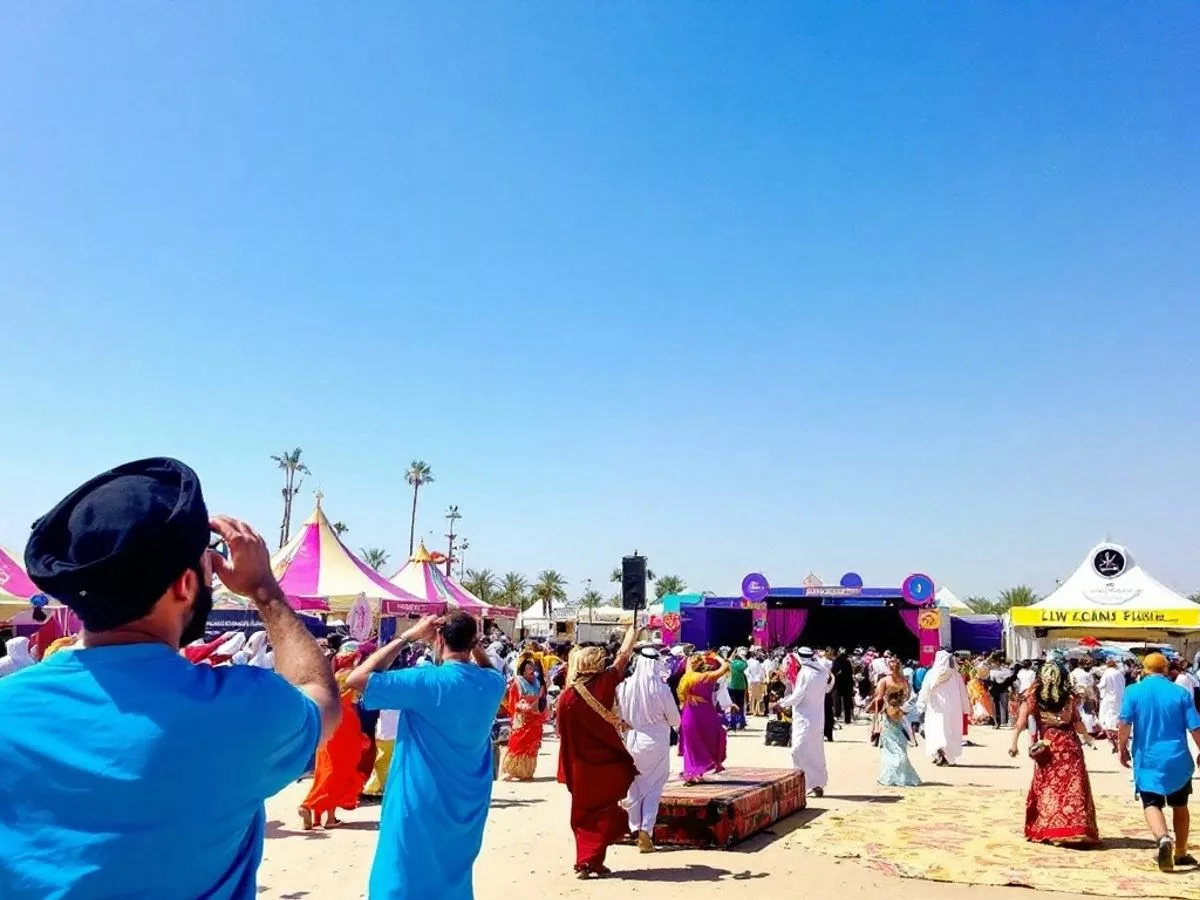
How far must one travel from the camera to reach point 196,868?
4.91 feet

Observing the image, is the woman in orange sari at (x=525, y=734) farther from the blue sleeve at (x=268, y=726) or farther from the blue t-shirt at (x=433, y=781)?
the blue sleeve at (x=268, y=726)

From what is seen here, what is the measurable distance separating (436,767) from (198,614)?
291 cm

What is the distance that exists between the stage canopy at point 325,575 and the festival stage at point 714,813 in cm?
1310

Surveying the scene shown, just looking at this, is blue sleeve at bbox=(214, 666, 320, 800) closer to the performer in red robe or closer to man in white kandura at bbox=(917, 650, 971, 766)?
the performer in red robe

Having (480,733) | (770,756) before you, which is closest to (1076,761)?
(480,733)

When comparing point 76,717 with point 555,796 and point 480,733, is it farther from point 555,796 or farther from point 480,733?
point 555,796

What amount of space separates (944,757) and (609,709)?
29.6 ft

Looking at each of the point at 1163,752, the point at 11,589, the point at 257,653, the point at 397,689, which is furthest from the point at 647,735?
the point at 11,589

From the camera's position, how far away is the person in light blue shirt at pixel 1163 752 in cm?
746

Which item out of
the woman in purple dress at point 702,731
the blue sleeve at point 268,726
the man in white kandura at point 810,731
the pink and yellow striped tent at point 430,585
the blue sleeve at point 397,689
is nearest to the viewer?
the blue sleeve at point 268,726

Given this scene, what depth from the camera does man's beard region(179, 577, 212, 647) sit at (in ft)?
5.38

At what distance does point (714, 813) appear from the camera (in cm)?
817

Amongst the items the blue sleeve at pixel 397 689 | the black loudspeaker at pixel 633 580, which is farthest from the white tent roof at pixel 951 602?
the blue sleeve at pixel 397 689

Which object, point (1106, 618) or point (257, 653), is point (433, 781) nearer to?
point (257, 653)
